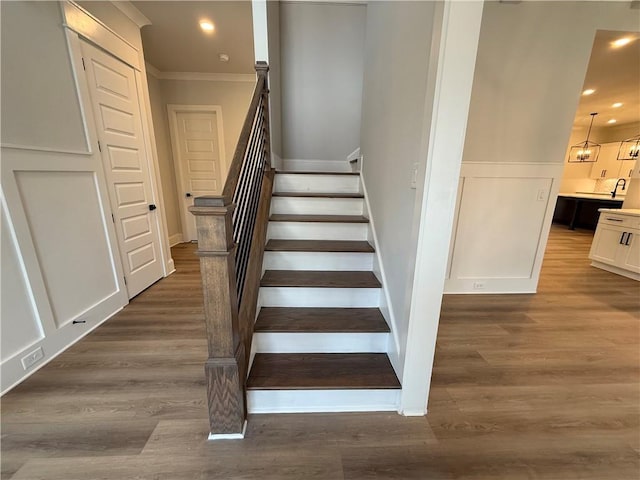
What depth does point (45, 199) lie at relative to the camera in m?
1.82

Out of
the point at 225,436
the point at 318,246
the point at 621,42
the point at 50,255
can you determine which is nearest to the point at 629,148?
the point at 621,42

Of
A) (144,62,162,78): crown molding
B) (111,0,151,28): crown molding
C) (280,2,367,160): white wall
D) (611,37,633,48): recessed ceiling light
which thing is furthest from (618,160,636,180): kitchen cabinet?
(144,62,162,78): crown molding

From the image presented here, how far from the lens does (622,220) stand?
3.49m

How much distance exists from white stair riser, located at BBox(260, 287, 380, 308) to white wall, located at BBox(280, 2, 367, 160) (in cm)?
250

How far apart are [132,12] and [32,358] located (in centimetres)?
323

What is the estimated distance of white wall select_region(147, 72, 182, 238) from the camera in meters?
4.06

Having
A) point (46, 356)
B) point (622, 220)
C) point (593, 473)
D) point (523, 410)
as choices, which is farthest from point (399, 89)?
point (622, 220)

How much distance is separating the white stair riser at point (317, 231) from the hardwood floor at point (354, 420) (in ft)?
3.45

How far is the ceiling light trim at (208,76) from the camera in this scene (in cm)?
416

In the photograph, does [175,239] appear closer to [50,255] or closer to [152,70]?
[152,70]

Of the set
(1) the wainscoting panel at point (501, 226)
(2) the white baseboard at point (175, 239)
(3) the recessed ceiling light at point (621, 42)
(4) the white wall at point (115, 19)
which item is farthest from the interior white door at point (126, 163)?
(3) the recessed ceiling light at point (621, 42)

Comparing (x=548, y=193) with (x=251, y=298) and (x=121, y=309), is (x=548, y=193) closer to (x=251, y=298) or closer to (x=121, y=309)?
(x=251, y=298)

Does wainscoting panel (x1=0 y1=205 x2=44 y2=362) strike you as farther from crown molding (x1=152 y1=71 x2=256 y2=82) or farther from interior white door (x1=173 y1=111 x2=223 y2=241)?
crown molding (x1=152 y1=71 x2=256 y2=82)

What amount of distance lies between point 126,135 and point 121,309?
1.76 m
